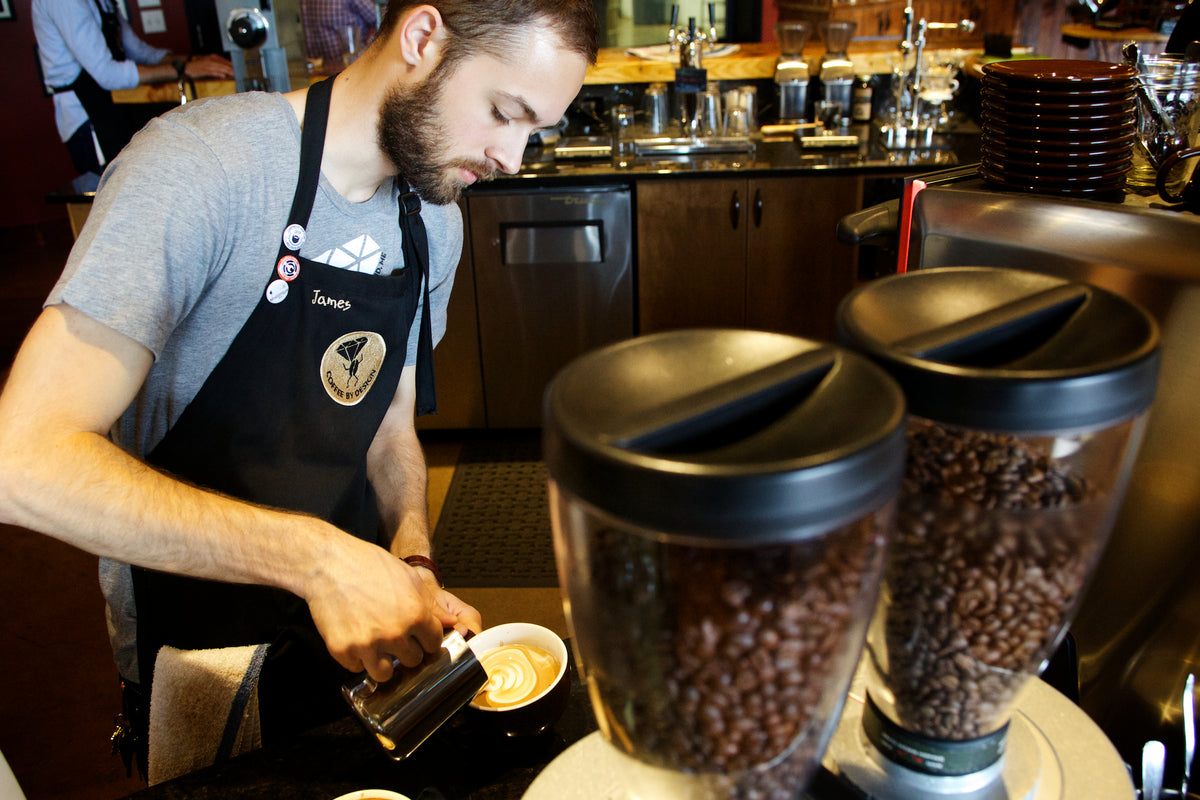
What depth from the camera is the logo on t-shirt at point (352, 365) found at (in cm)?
138

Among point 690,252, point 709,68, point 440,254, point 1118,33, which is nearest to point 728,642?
point 440,254

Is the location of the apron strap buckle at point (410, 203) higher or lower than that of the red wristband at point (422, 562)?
higher

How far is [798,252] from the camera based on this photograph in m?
3.34

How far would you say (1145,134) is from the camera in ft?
3.70

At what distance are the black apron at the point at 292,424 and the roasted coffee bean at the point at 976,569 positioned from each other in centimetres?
87

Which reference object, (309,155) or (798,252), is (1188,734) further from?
(798,252)

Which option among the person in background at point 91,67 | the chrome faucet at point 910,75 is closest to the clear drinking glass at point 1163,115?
the chrome faucet at point 910,75

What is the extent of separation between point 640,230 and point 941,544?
2.85 m

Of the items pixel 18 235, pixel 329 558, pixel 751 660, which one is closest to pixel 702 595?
pixel 751 660

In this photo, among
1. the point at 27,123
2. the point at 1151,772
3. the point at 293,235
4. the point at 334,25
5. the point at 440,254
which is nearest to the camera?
the point at 1151,772

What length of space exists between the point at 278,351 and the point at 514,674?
2.12 feet

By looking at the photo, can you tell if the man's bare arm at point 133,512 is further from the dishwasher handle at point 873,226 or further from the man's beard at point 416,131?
the dishwasher handle at point 873,226

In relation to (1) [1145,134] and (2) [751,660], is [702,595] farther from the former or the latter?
(1) [1145,134]

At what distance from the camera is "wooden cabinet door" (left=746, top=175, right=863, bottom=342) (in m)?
3.23
